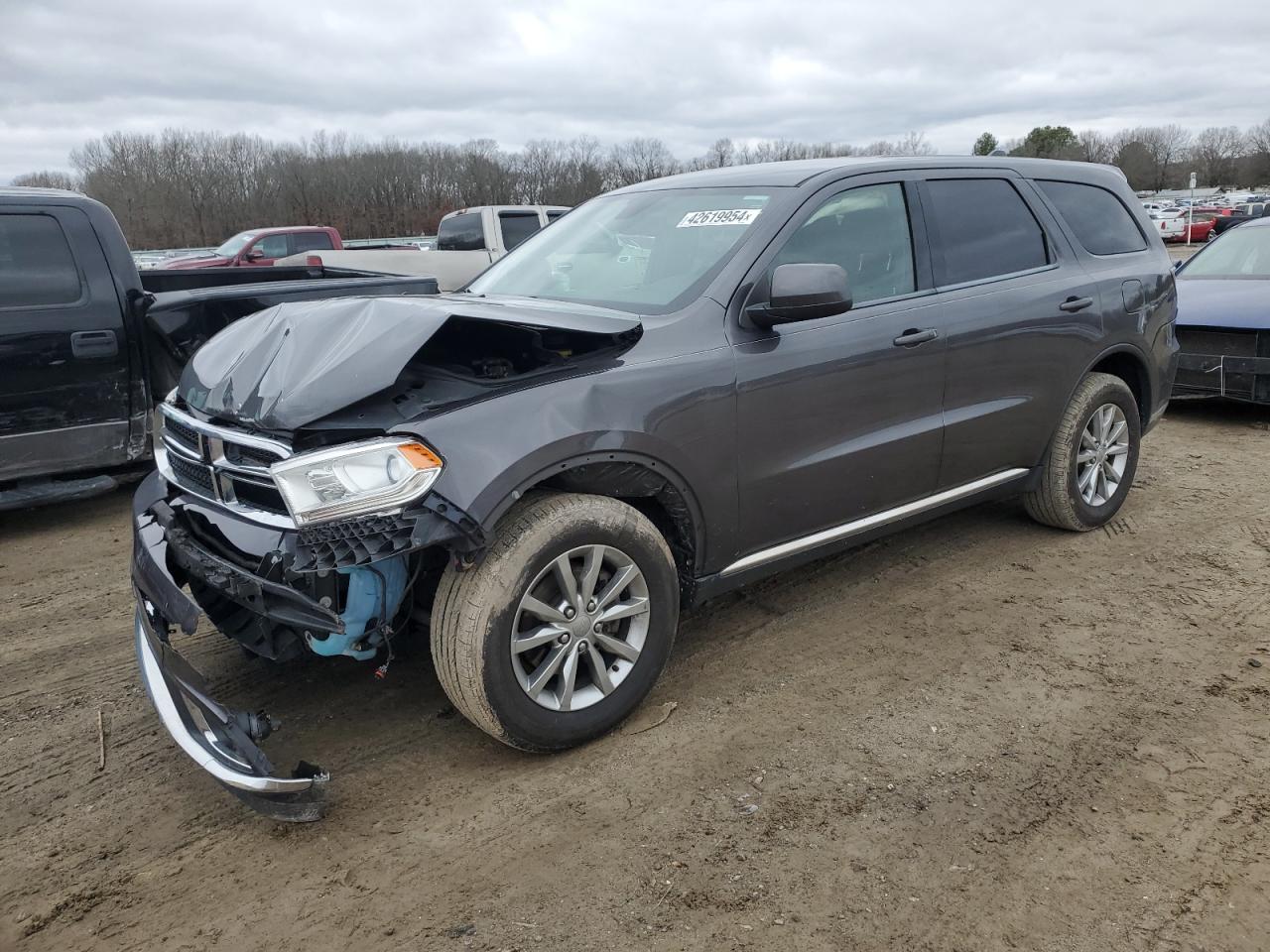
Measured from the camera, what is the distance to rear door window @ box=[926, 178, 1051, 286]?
4.09 metres

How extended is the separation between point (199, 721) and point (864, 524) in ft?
→ 8.37

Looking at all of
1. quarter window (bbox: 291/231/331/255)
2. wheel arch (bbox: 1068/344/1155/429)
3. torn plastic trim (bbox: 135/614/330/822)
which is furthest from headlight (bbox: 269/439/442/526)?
quarter window (bbox: 291/231/331/255)

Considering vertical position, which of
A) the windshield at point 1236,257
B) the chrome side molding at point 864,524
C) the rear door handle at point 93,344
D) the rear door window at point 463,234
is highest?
the rear door window at point 463,234

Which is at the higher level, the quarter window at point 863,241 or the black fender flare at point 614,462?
the quarter window at point 863,241

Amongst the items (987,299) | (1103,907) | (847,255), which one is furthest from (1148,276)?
(1103,907)

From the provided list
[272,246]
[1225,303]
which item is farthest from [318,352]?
[272,246]

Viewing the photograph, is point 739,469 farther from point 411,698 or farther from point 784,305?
point 411,698

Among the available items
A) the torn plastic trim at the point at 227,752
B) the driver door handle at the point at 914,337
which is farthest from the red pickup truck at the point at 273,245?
the torn plastic trim at the point at 227,752

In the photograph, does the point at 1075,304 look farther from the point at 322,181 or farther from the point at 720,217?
the point at 322,181

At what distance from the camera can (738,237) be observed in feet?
11.5

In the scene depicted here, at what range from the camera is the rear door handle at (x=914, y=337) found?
3777 millimetres

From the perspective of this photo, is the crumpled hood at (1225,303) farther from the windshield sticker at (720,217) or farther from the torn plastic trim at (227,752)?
the torn plastic trim at (227,752)

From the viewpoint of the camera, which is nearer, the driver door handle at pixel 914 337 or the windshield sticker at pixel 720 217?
the windshield sticker at pixel 720 217

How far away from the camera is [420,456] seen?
2.62 m
